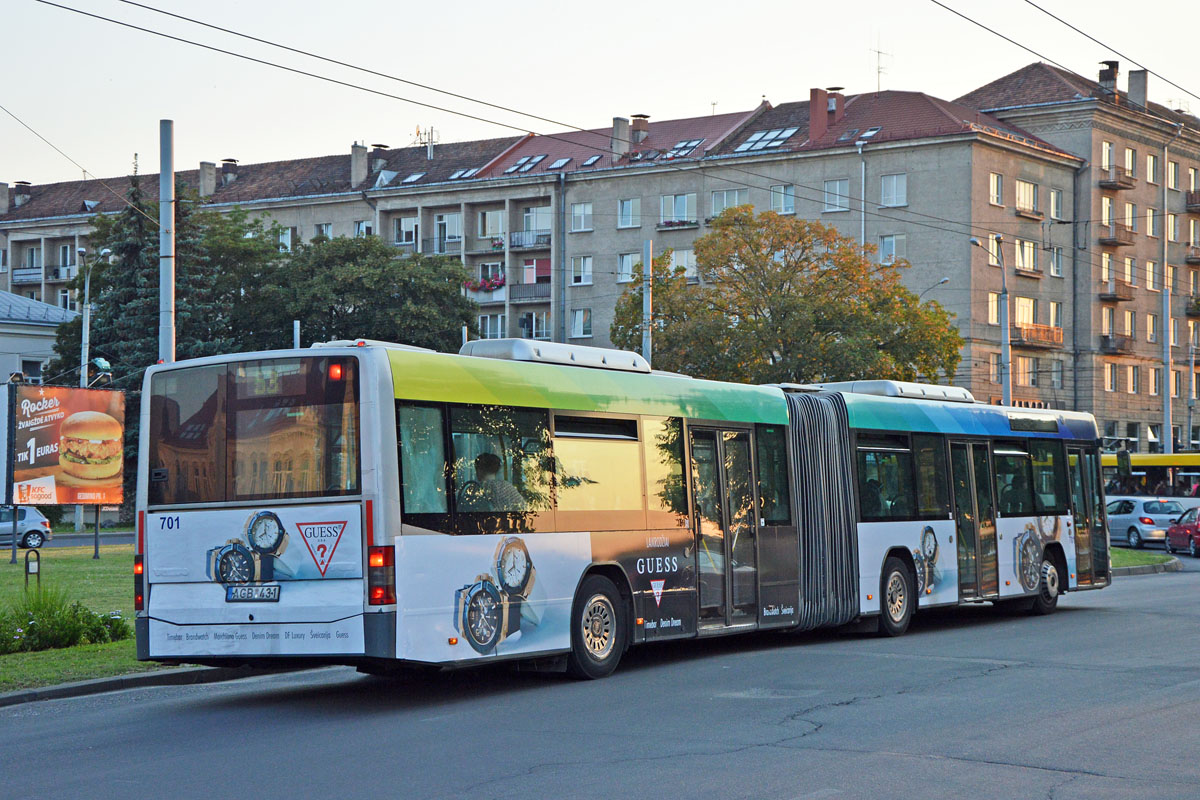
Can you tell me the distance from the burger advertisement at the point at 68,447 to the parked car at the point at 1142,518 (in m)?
34.0

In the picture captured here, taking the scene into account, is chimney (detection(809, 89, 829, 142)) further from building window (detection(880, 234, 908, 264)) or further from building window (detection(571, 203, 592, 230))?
building window (detection(571, 203, 592, 230))

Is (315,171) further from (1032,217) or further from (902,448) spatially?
(902,448)

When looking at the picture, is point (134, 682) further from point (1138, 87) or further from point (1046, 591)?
point (1138, 87)

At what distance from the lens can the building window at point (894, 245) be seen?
70062 millimetres

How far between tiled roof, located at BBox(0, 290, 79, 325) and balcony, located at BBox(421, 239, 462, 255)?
18.7 metres

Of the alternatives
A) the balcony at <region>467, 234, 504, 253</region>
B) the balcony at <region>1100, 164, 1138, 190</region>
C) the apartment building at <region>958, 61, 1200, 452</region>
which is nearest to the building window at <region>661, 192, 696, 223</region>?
the balcony at <region>467, 234, 504, 253</region>

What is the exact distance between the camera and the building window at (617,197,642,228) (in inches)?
3093

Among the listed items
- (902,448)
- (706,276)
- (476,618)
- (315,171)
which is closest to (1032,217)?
(706,276)

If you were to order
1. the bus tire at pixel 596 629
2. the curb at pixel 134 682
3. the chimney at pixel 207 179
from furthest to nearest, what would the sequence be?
1. the chimney at pixel 207 179
2. the bus tire at pixel 596 629
3. the curb at pixel 134 682

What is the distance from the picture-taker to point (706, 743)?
10281 millimetres

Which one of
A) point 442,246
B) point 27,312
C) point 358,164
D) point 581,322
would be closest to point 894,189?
point 581,322

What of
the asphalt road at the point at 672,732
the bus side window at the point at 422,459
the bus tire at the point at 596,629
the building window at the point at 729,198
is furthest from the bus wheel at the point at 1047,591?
the building window at the point at 729,198

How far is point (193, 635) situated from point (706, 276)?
40457 millimetres

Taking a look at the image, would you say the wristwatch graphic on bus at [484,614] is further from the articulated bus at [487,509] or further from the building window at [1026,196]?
the building window at [1026,196]
